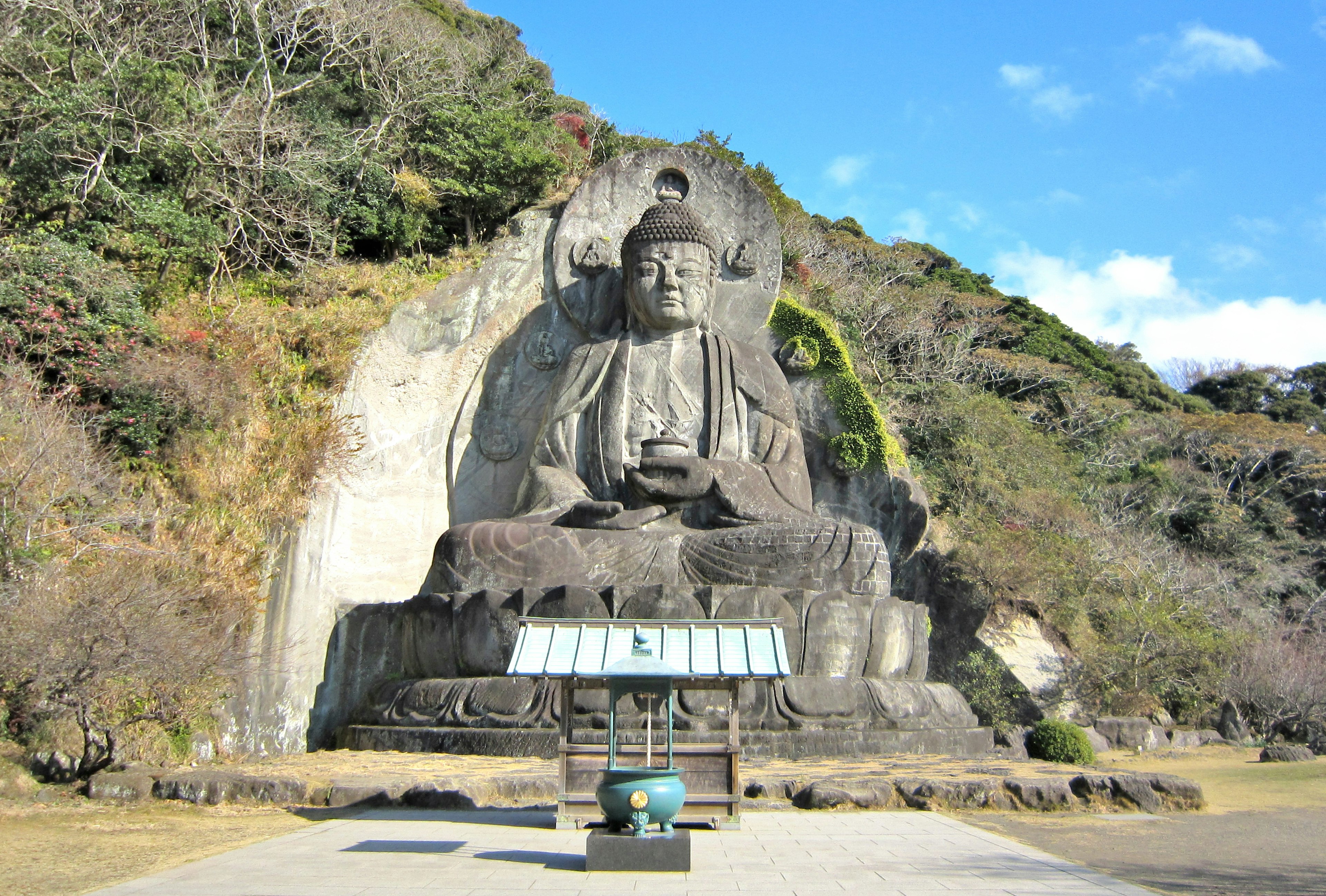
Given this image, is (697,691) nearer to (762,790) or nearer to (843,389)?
(762,790)

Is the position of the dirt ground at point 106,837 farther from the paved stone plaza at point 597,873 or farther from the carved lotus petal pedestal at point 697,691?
the carved lotus petal pedestal at point 697,691

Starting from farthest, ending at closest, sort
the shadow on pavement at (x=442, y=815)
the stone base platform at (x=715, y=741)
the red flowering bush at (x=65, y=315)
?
the red flowering bush at (x=65, y=315)
the stone base platform at (x=715, y=741)
the shadow on pavement at (x=442, y=815)

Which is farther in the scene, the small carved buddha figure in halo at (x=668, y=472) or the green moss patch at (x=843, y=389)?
the green moss patch at (x=843, y=389)

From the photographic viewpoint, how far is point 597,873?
13.5 feet

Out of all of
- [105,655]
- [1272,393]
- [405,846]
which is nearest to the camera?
[405,846]

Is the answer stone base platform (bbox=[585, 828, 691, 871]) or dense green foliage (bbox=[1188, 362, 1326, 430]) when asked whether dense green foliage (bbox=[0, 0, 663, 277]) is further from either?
dense green foliage (bbox=[1188, 362, 1326, 430])

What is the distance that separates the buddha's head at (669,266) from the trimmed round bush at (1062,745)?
199 inches

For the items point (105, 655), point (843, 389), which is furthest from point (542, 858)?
point (843, 389)

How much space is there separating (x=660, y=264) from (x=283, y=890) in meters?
7.72

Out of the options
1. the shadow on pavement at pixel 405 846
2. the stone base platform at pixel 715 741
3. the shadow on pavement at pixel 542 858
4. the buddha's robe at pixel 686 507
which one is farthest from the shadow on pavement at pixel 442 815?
the buddha's robe at pixel 686 507

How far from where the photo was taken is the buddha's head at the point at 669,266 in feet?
34.5

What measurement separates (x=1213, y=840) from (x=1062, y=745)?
3739 millimetres

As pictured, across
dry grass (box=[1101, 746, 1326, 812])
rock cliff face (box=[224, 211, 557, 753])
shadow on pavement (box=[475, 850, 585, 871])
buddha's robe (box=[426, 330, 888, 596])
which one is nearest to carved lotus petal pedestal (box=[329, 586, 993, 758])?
buddha's robe (box=[426, 330, 888, 596])

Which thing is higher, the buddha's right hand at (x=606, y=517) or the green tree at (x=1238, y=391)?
the green tree at (x=1238, y=391)
